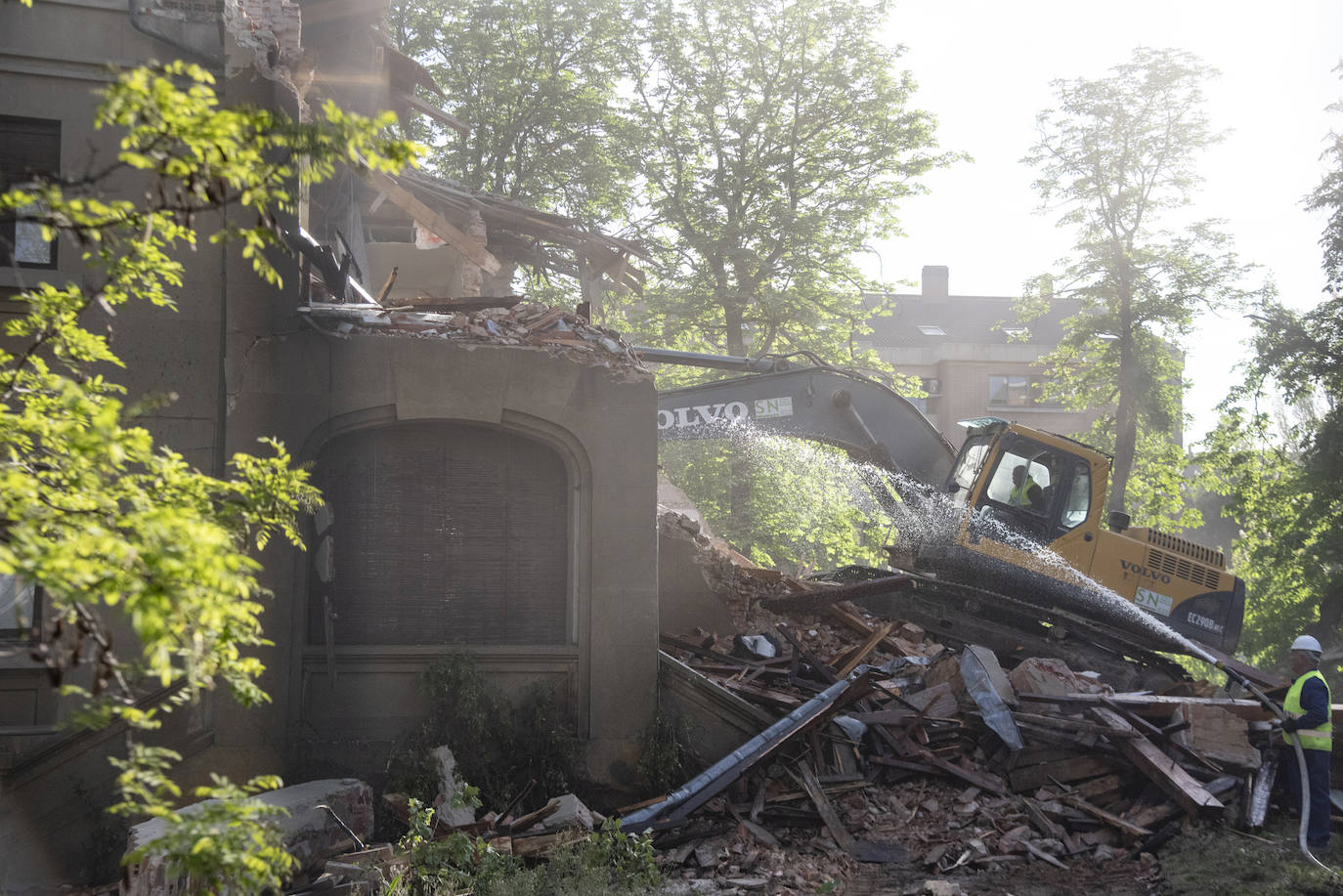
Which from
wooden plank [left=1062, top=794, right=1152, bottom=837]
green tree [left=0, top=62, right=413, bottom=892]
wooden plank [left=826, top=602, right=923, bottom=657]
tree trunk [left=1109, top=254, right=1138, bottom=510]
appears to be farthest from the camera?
tree trunk [left=1109, top=254, right=1138, bottom=510]

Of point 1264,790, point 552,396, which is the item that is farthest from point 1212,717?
point 552,396

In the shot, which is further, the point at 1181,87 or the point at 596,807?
the point at 1181,87

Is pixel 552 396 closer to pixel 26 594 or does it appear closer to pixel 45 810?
pixel 26 594

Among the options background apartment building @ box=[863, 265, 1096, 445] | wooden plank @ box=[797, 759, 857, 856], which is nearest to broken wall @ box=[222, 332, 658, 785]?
wooden plank @ box=[797, 759, 857, 856]

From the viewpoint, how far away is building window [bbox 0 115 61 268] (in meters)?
9.75

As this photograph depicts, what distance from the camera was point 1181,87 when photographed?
97.5 feet

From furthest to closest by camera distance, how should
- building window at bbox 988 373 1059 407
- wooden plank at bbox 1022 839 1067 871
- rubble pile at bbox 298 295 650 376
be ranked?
building window at bbox 988 373 1059 407 < rubble pile at bbox 298 295 650 376 < wooden plank at bbox 1022 839 1067 871

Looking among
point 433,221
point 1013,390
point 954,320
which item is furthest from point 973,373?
point 433,221

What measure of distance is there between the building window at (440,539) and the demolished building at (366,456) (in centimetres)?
2

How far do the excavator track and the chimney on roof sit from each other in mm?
39940

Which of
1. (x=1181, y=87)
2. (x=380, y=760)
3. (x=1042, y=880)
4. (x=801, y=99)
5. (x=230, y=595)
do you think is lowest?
(x=1042, y=880)

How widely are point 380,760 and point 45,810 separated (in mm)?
2771

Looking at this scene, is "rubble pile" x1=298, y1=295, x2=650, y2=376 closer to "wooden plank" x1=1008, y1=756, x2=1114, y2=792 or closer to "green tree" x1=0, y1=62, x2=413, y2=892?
"wooden plank" x1=1008, y1=756, x2=1114, y2=792

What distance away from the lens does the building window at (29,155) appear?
975 centimetres
